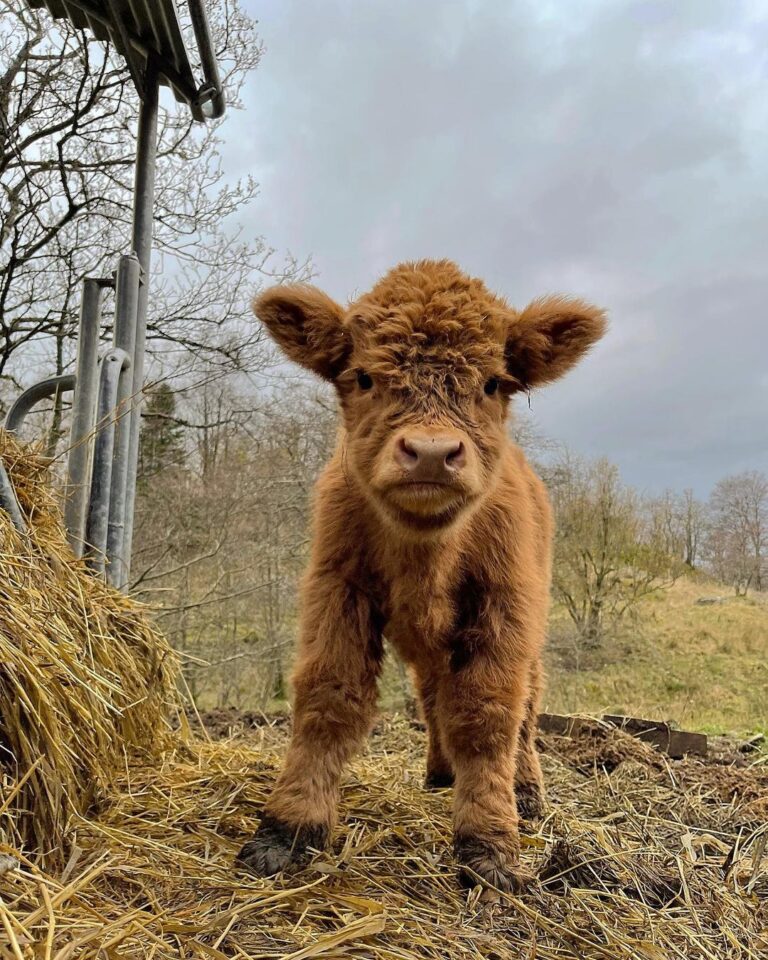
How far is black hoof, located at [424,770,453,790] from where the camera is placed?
3.63m

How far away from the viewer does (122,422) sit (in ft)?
11.8

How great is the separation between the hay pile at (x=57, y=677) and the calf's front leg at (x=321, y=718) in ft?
2.20

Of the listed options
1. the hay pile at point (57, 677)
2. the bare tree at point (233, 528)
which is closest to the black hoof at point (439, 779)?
the hay pile at point (57, 677)

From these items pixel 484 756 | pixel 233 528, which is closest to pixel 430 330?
pixel 484 756

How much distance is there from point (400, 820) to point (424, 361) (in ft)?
6.35

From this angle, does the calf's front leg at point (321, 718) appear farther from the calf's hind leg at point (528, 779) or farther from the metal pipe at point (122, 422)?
the metal pipe at point (122, 422)

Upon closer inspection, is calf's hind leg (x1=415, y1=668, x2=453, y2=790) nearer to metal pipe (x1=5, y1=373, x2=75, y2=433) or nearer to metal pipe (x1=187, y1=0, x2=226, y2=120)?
metal pipe (x1=5, y1=373, x2=75, y2=433)

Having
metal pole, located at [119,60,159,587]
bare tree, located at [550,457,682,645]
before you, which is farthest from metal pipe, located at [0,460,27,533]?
bare tree, located at [550,457,682,645]

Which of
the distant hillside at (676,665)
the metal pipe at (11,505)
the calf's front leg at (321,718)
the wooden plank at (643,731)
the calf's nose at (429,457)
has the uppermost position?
the calf's nose at (429,457)

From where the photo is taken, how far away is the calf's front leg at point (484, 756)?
2.44 metres

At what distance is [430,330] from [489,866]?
1941 millimetres

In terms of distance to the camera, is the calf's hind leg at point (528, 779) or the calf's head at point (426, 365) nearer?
the calf's head at point (426, 365)

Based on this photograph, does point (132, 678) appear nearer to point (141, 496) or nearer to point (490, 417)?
point (490, 417)

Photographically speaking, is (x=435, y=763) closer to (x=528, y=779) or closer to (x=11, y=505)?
(x=528, y=779)
